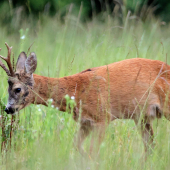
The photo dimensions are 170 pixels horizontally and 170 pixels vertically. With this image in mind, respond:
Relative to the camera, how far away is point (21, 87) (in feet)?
12.1

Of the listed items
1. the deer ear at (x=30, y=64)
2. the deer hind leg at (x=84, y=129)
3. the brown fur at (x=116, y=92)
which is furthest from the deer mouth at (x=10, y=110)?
the deer hind leg at (x=84, y=129)

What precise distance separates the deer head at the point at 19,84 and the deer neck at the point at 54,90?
0.28ft

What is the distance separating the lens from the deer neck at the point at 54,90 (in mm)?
3814

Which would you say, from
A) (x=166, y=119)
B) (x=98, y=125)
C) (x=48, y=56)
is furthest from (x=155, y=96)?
(x=48, y=56)

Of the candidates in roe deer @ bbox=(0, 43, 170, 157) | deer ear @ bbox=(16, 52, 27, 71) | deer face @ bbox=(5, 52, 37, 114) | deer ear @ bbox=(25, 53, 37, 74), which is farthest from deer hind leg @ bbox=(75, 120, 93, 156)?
deer ear @ bbox=(16, 52, 27, 71)

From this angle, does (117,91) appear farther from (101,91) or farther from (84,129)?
(84,129)

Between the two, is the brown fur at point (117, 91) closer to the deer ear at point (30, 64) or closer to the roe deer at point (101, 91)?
the roe deer at point (101, 91)

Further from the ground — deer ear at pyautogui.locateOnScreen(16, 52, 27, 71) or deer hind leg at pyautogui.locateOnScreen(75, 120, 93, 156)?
deer ear at pyautogui.locateOnScreen(16, 52, 27, 71)

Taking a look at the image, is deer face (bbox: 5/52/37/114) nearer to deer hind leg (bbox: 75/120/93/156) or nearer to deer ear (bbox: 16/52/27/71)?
deer ear (bbox: 16/52/27/71)

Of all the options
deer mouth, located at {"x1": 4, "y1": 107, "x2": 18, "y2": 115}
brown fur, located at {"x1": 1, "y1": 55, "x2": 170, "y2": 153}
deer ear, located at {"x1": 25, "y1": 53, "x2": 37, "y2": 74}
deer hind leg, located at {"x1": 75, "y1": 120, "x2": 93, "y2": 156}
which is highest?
deer ear, located at {"x1": 25, "y1": 53, "x2": 37, "y2": 74}

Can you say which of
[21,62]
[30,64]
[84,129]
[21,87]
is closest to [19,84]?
[21,87]

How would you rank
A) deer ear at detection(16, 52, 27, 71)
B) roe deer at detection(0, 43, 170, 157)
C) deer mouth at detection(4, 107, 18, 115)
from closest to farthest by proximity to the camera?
deer mouth at detection(4, 107, 18, 115), roe deer at detection(0, 43, 170, 157), deer ear at detection(16, 52, 27, 71)

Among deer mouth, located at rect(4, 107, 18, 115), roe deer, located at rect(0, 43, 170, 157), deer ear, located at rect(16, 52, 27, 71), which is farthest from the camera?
deer ear, located at rect(16, 52, 27, 71)

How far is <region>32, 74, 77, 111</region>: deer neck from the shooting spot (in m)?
3.81
